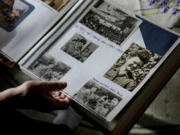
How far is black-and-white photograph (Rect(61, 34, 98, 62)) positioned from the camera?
64cm

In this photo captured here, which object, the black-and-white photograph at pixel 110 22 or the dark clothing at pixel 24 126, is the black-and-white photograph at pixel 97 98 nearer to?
the black-and-white photograph at pixel 110 22

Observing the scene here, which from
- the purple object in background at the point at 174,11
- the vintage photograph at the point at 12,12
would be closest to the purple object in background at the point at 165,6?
the purple object in background at the point at 174,11

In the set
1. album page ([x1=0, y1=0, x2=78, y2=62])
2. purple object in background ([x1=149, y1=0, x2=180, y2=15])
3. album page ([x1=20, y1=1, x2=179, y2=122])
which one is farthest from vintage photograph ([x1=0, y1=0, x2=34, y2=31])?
purple object in background ([x1=149, y1=0, x2=180, y2=15])

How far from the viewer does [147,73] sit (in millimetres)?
605

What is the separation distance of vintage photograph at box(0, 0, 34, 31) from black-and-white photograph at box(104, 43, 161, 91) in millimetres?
275

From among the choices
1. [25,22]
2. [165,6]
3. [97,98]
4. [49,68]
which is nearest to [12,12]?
[25,22]

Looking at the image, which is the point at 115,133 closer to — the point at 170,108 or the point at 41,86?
the point at 41,86

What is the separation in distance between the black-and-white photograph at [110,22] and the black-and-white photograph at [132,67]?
0.04m

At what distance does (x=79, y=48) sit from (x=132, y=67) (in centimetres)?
13

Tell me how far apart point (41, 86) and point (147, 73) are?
222 millimetres

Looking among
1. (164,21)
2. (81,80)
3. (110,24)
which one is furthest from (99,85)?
(164,21)

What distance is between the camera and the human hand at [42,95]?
582 millimetres

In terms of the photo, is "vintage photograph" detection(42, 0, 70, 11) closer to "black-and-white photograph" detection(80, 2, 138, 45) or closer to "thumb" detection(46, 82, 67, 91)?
"black-and-white photograph" detection(80, 2, 138, 45)

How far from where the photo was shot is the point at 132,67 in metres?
0.61
